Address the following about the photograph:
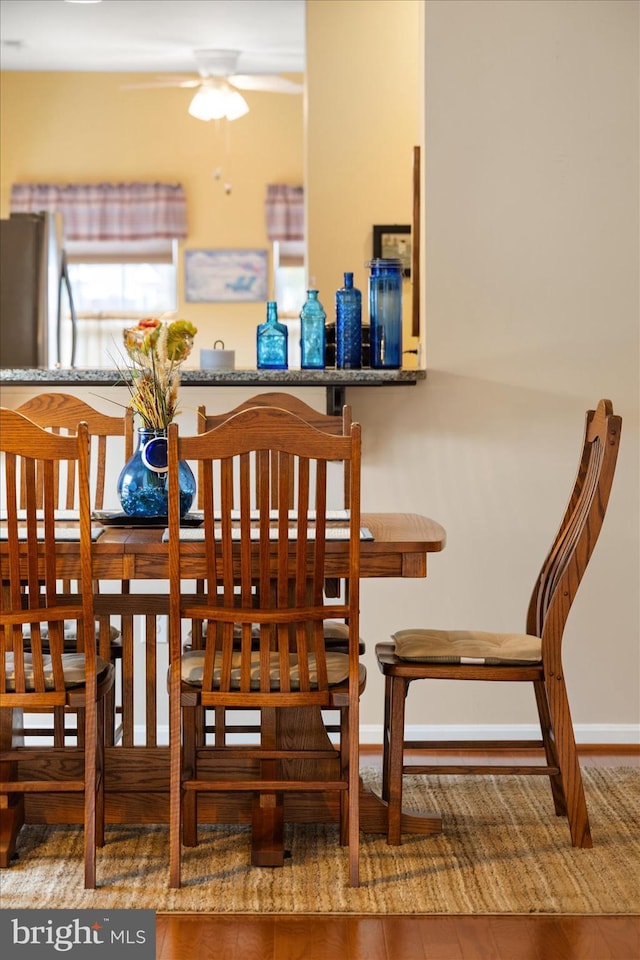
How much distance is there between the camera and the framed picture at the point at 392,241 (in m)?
4.69

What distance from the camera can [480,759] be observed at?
321cm

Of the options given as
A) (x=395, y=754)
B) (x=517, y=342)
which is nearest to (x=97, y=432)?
(x=395, y=754)

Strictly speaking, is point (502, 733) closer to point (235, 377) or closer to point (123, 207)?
point (235, 377)

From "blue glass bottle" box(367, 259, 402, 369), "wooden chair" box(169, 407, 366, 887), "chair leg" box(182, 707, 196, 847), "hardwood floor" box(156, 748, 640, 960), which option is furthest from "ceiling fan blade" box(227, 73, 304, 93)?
"hardwood floor" box(156, 748, 640, 960)

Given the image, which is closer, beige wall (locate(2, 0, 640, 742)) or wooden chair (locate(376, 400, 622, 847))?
wooden chair (locate(376, 400, 622, 847))

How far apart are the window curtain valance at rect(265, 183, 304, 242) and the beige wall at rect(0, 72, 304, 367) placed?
7 cm

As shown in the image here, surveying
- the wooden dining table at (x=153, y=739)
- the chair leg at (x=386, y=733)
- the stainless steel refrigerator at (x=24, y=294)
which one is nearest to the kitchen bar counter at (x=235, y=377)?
the wooden dining table at (x=153, y=739)

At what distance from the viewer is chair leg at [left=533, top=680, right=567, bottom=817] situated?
8.38ft

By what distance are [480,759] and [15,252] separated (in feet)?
8.60

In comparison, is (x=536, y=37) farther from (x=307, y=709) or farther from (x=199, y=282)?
(x=199, y=282)

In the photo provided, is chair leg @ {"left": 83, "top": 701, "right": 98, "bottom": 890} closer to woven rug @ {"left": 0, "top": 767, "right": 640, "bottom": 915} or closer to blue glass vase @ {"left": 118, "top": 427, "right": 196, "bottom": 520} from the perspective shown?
woven rug @ {"left": 0, "top": 767, "right": 640, "bottom": 915}

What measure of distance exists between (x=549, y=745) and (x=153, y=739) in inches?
39.5

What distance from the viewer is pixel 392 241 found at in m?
4.71

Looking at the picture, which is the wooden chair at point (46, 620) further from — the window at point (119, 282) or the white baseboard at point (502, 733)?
the window at point (119, 282)
